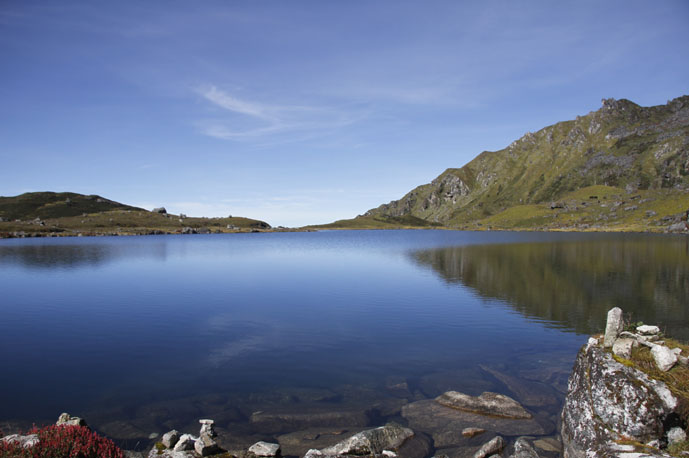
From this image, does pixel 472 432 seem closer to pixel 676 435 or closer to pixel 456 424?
pixel 456 424

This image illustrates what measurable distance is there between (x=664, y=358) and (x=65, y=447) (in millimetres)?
21999

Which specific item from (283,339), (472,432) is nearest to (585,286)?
(283,339)

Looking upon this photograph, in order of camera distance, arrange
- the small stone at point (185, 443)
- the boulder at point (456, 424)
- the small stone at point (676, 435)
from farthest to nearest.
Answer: the boulder at point (456, 424) → the small stone at point (185, 443) → the small stone at point (676, 435)

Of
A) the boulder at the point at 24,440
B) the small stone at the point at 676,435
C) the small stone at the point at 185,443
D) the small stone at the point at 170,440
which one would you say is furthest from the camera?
the small stone at the point at 170,440

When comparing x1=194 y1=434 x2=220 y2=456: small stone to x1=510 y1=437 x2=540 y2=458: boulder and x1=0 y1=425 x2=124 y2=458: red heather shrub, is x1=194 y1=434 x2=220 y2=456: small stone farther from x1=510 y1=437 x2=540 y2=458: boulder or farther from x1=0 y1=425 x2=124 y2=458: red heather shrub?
x1=510 y1=437 x2=540 y2=458: boulder

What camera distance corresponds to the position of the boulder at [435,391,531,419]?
63.7 ft

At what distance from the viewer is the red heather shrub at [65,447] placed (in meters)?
12.0

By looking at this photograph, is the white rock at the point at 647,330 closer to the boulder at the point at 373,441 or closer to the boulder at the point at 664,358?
the boulder at the point at 664,358

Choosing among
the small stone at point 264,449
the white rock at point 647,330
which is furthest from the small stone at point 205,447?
the white rock at point 647,330

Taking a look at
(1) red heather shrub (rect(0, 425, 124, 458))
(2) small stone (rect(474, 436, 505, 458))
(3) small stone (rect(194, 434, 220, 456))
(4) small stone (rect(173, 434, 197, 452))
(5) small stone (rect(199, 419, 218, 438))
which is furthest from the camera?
(5) small stone (rect(199, 419, 218, 438))

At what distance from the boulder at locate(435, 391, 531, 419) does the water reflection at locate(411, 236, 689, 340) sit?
19506mm

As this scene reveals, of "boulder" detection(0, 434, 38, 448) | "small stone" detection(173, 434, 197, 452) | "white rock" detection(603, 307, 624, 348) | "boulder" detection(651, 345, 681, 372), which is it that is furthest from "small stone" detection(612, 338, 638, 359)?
"boulder" detection(0, 434, 38, 448)

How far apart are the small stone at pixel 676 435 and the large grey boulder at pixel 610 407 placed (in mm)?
→ 373

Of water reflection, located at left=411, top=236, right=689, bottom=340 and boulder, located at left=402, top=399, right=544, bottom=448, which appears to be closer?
boulder, located at left=402, top=399, right=544, bottom=448
